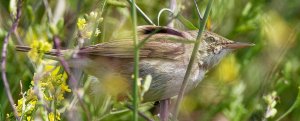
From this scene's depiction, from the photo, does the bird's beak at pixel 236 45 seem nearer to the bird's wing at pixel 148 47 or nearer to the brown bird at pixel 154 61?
the brown bird at pixel 154 61

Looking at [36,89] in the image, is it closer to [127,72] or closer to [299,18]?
[127,72]

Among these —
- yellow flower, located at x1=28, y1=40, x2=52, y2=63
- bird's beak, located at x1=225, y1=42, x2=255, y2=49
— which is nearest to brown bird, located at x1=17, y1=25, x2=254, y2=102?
bird's beak, located at x1=225, y1=42, x2=255, y2=49

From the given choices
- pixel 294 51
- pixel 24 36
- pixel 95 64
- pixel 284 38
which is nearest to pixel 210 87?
pixel 284 38

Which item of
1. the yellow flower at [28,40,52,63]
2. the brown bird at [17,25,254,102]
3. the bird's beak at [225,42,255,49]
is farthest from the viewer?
the bird's beak at [225,42,255,49]

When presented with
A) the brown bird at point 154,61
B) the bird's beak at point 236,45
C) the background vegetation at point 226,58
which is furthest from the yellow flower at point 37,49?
the bird's beak at point 236,45

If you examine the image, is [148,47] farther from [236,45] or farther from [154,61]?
[236,45]

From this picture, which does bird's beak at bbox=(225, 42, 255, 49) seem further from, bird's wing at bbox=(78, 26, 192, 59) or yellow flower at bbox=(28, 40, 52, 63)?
yellow flower at bbox=(28, 40, 52, 63)

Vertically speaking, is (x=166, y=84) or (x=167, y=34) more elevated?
(x=167, y=34)
